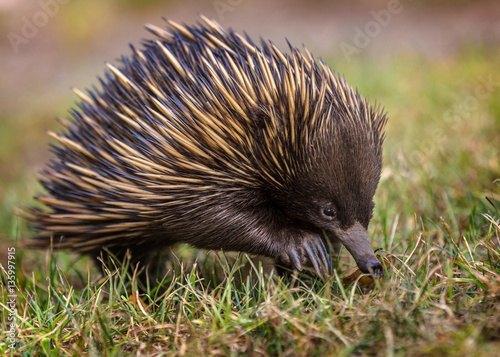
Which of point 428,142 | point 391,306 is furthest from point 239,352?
point 428,142

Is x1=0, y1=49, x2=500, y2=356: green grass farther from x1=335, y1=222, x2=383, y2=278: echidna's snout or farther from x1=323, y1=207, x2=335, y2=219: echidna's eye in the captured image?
x1=323, y1=207, x2=335, y2=219: echidna's eye

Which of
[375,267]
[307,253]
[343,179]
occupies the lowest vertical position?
[307,253]

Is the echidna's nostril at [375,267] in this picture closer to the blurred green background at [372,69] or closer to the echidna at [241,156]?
the echidna at [241,156]

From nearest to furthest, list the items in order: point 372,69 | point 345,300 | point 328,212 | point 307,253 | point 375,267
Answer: point 345,300 < point 375,267 < point 328,212 < point 307,253 < point 372,69

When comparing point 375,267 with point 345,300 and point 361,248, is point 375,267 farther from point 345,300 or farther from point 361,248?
point 345,300

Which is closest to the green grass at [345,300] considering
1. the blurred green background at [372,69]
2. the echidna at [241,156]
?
the blurred green background at [372,69]

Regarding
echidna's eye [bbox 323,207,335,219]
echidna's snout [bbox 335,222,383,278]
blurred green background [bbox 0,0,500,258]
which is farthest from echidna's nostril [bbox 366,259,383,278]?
blurred green background [bbox 0,0,500,258]

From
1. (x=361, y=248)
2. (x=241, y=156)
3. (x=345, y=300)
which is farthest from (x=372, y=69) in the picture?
(x=345, y=300)
